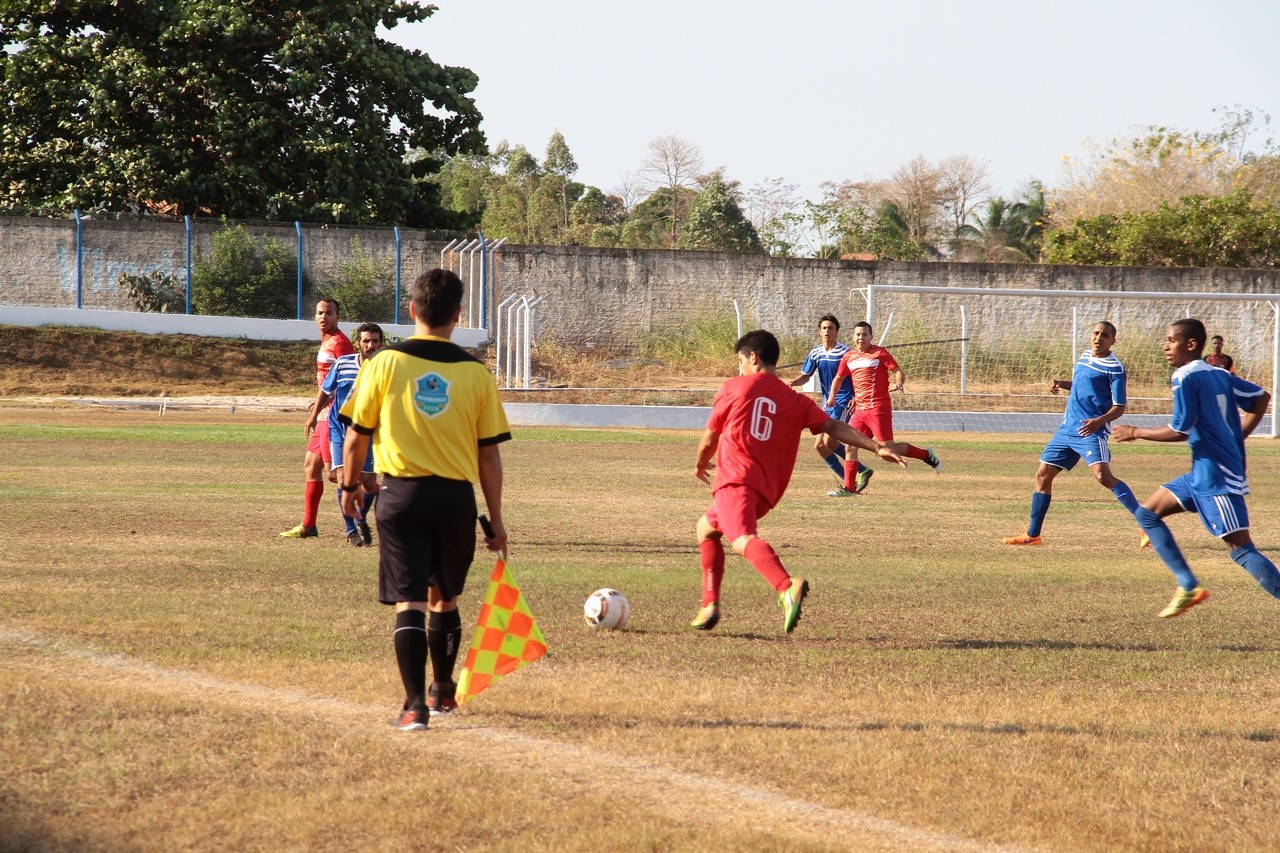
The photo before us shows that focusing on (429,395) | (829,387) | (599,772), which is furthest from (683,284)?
(599,772)

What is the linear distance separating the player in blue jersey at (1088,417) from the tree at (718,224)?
4235 cm

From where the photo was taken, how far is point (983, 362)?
31.2 metres

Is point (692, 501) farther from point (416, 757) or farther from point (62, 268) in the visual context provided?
point (62, 268)

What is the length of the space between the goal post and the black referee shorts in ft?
82.5

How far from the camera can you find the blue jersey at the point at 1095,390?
11602 mm

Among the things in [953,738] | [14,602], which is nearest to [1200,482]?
[953,738]

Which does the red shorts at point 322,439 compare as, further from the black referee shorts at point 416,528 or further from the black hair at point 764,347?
the black referee shorts at point 416,528

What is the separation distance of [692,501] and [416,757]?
9700mm

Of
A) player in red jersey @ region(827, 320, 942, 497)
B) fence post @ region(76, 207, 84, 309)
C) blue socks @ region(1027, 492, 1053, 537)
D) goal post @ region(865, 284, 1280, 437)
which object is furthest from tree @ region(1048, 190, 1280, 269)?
blue socks @ region(1027, 492, 1053, 537)

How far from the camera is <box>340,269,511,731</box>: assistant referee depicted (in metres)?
5.27

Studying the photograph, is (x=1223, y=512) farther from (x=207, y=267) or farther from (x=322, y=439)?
(x=207, y=267)

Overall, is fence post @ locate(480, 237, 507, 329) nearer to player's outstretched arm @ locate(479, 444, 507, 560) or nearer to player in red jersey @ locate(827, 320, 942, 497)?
player in red jersey @ locate(827, 320, 942, 497)

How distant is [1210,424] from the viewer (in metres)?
7.76

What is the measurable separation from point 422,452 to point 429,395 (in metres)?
0.23
